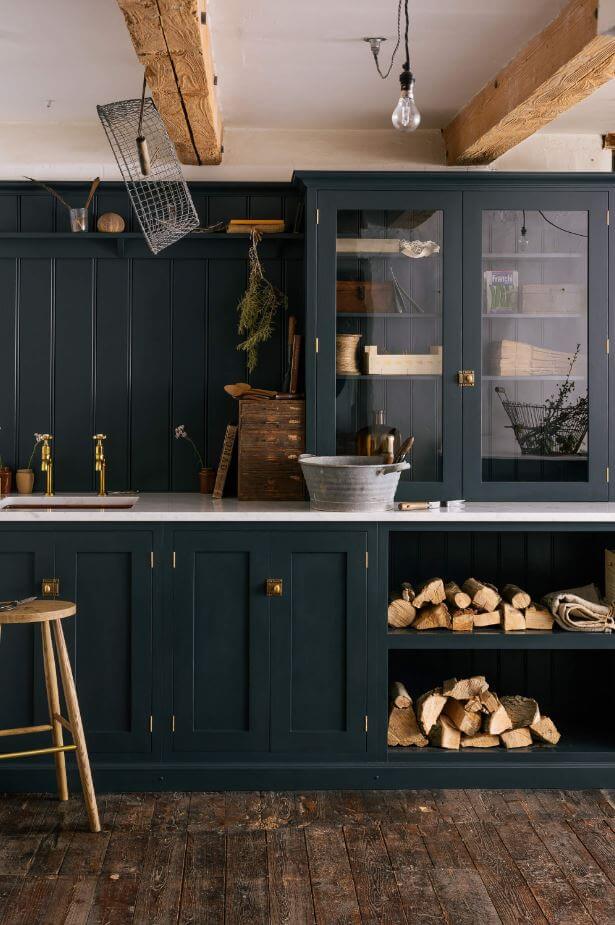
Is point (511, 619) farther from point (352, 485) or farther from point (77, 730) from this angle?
point (77, 730)

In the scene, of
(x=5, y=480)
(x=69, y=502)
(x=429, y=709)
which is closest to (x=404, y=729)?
(x=429, y=709)

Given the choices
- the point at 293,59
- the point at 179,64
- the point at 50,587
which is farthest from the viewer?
the point at 50,587

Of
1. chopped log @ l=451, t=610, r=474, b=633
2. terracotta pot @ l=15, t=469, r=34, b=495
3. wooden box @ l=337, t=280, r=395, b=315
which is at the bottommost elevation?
chopped log @ l=451, t=610, r=474, b=633

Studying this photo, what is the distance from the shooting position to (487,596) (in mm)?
3334

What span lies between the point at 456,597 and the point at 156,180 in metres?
1.98

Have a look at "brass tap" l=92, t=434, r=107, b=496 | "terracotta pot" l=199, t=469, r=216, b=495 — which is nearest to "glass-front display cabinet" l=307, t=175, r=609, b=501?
"terracotta pot" l=199, t=469, r=216, b=495

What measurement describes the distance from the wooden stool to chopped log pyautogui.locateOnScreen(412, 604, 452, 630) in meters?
1.26

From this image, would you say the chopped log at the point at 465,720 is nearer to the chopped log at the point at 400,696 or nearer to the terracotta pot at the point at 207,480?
the chopped log at the point at 400,696

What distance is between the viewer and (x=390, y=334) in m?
3.44

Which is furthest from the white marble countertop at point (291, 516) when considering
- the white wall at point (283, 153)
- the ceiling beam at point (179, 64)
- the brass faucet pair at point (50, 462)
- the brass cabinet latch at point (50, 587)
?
the white wall at point (283, 153)

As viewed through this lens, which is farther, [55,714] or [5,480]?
[5,480]

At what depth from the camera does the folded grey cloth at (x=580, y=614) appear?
3.29 meters

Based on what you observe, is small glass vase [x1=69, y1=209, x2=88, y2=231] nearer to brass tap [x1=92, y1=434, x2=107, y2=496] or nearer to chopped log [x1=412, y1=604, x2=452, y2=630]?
brass tap [x1=92, y1=434, x2=107, y2=496]

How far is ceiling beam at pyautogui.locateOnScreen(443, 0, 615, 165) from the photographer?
2420 millimetres
